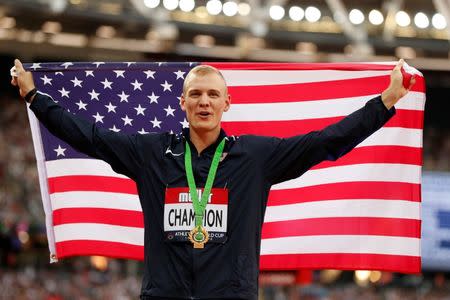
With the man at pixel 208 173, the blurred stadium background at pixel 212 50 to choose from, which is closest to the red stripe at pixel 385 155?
the man at pixel 208 173

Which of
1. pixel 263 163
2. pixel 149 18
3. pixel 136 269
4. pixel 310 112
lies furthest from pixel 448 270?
pixel 263 163

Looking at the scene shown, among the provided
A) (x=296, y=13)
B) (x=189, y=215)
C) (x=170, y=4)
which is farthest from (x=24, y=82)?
(x=296, y=13)

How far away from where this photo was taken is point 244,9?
93.4ft

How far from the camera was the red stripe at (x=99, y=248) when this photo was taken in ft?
21.6

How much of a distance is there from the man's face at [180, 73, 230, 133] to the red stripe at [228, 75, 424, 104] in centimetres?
201

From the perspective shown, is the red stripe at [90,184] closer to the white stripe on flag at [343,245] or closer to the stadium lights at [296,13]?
the white stripe on flag at [343,245]

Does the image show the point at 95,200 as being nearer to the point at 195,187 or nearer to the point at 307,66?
the point at 307,66

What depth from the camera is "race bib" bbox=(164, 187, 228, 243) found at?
4.52 metres

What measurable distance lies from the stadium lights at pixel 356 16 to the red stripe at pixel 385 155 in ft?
72.1

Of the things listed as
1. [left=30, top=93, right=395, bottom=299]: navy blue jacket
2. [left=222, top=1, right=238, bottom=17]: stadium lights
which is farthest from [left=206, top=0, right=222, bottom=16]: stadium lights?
[left=30, top=93, right=395, bottom=299]: navy blue jacket

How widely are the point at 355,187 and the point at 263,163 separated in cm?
190

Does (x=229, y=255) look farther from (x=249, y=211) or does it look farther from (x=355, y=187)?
(x=355, y=187)

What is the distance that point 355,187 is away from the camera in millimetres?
6438

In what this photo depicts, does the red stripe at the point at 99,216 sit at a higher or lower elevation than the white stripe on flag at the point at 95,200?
lower
